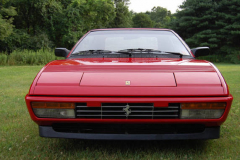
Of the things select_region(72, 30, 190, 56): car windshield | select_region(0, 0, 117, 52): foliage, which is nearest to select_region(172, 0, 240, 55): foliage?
select_region(0, 0, 117, 52): foliage

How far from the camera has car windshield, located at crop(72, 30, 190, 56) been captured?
10.9 feet

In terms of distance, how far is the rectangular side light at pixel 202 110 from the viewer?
2.22 metres

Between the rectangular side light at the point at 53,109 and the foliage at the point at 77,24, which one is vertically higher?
the foliage at the point at 77,24

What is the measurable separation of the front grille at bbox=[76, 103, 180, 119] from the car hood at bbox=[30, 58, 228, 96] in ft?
0.31

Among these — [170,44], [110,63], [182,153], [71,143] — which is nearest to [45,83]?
[110,63]

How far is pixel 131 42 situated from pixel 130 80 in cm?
124

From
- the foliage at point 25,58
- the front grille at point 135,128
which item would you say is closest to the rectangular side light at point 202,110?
the front grille at point 135,128

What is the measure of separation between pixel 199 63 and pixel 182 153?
913 millimetres

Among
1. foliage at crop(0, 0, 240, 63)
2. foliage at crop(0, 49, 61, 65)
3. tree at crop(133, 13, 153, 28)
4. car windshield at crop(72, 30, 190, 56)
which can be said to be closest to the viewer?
car windshield at crop(72, 30, 190, 56)

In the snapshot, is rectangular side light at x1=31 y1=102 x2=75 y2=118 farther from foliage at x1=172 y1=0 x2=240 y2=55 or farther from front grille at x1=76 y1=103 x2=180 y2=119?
foliage at x1=172 y1=0 x2=240 y2=55

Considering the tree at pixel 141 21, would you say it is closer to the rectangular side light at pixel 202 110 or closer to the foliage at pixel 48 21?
the foliage at pixel 48 21

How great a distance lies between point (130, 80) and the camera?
2305 mm

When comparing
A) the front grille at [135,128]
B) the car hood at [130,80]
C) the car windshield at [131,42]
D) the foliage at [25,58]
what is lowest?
the foliage at [25,58]

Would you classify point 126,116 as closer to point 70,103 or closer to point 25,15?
point 70,103
